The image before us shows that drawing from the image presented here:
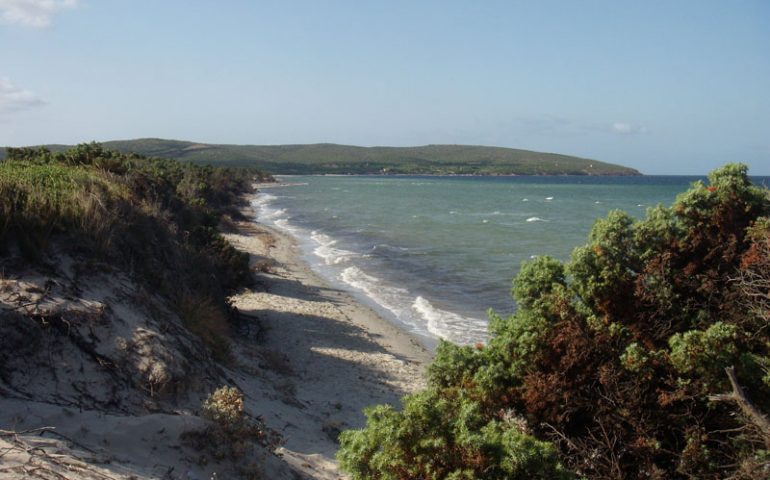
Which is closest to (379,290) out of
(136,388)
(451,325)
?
(451,325)

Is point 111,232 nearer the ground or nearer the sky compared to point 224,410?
nearer the sky

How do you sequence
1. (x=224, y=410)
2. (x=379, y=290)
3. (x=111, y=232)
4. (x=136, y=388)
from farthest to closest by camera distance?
(x=379, y=290) < (x=111, y=232) < (x=136, y=388) < (x=224, y=410)

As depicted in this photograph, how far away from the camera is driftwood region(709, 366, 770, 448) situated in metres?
4.78

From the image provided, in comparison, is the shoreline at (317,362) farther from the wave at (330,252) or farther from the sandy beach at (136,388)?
the wave at (330,252)

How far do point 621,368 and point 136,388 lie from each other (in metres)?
4.82

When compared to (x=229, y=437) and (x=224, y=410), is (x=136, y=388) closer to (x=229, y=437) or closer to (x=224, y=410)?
(x=224, y=410)

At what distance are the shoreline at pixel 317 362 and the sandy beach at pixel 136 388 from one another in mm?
35

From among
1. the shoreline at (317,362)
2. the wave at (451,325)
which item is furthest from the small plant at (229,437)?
the wave at (451,325)

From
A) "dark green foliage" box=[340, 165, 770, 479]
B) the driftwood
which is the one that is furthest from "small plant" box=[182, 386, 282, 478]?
the driftwood

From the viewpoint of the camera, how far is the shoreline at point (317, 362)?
823 centimetres

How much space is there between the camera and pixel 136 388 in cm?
671

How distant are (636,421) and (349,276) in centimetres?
1878

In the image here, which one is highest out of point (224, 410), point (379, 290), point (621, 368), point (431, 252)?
point (621, 368)

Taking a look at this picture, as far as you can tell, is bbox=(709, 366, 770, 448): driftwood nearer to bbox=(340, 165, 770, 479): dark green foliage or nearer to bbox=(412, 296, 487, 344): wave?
bbox=(340, 165, 770, 479): dark green foliage
